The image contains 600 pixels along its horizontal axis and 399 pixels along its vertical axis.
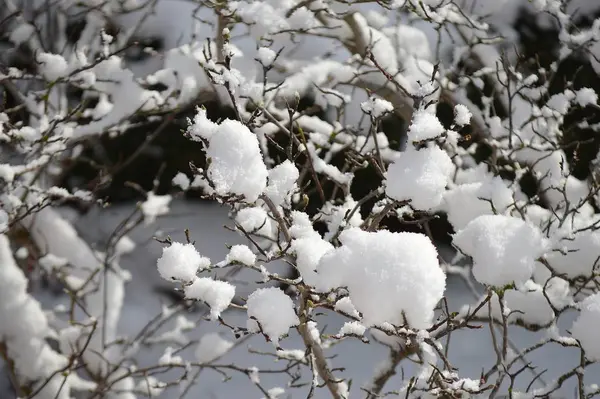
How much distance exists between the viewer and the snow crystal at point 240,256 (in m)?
1.57

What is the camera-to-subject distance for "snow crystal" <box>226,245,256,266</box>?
5.16ft

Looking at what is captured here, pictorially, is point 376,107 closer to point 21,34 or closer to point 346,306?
point 346,306

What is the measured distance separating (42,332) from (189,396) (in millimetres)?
2302

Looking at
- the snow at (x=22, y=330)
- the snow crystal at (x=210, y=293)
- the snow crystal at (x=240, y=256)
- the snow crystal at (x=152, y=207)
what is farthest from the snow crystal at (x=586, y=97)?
the snow at (x=22, y=330)

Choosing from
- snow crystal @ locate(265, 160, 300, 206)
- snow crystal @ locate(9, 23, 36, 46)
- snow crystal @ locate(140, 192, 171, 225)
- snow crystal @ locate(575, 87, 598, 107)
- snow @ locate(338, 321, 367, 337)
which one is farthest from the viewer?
snow crystal @ locate(140, 192, 171, 225)

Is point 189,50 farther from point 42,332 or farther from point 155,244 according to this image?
point 155,244

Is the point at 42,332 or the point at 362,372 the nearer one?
the point at 42,332

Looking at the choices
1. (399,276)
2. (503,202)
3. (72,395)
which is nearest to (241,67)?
(503,202)

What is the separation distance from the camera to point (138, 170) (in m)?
7.95

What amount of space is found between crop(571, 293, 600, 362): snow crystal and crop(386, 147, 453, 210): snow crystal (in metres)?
0.79

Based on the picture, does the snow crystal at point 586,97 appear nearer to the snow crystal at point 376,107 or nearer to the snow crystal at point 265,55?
the snow crystal at point 376,107

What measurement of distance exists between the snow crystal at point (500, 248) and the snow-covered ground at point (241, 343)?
303 cm

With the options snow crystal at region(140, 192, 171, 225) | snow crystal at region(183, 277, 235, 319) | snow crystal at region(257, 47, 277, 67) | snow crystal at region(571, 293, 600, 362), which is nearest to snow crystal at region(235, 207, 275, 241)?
snow crystal at region(183, 277, 235, 319)

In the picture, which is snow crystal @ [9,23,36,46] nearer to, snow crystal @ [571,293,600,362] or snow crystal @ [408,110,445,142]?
snow crystal @ [408,110,445,142]
